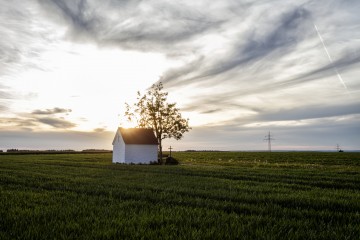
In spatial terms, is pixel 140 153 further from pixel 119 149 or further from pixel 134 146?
pixel 119 149

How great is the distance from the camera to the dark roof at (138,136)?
5878 cm

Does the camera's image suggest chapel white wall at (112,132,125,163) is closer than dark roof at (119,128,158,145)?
Yes

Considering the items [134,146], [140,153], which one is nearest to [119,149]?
[134,146]

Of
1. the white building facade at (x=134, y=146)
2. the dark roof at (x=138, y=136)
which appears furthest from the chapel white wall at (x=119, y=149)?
the dark roof at (x=138, y=136)

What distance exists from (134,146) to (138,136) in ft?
8.33

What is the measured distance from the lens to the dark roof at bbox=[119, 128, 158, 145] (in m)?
58.8

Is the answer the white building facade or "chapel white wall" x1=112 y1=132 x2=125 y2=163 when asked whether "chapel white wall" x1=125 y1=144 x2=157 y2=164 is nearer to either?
the white building facade

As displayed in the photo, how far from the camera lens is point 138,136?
60.1 m

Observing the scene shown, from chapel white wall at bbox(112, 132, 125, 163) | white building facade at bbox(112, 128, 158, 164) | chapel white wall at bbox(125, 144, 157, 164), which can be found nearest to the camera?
chapel white wall at bbox(125, 144, 157, 164)

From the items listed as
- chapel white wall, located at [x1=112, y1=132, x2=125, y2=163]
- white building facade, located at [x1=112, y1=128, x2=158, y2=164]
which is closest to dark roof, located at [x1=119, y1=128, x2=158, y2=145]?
white building facade, located at [x1=112, y1=128, x2=158, y2=164]

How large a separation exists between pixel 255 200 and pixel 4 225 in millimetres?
9591

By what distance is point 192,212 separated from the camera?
10578mm

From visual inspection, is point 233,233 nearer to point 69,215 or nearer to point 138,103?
point 69,215

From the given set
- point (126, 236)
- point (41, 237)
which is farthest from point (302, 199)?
point (41, 237)
